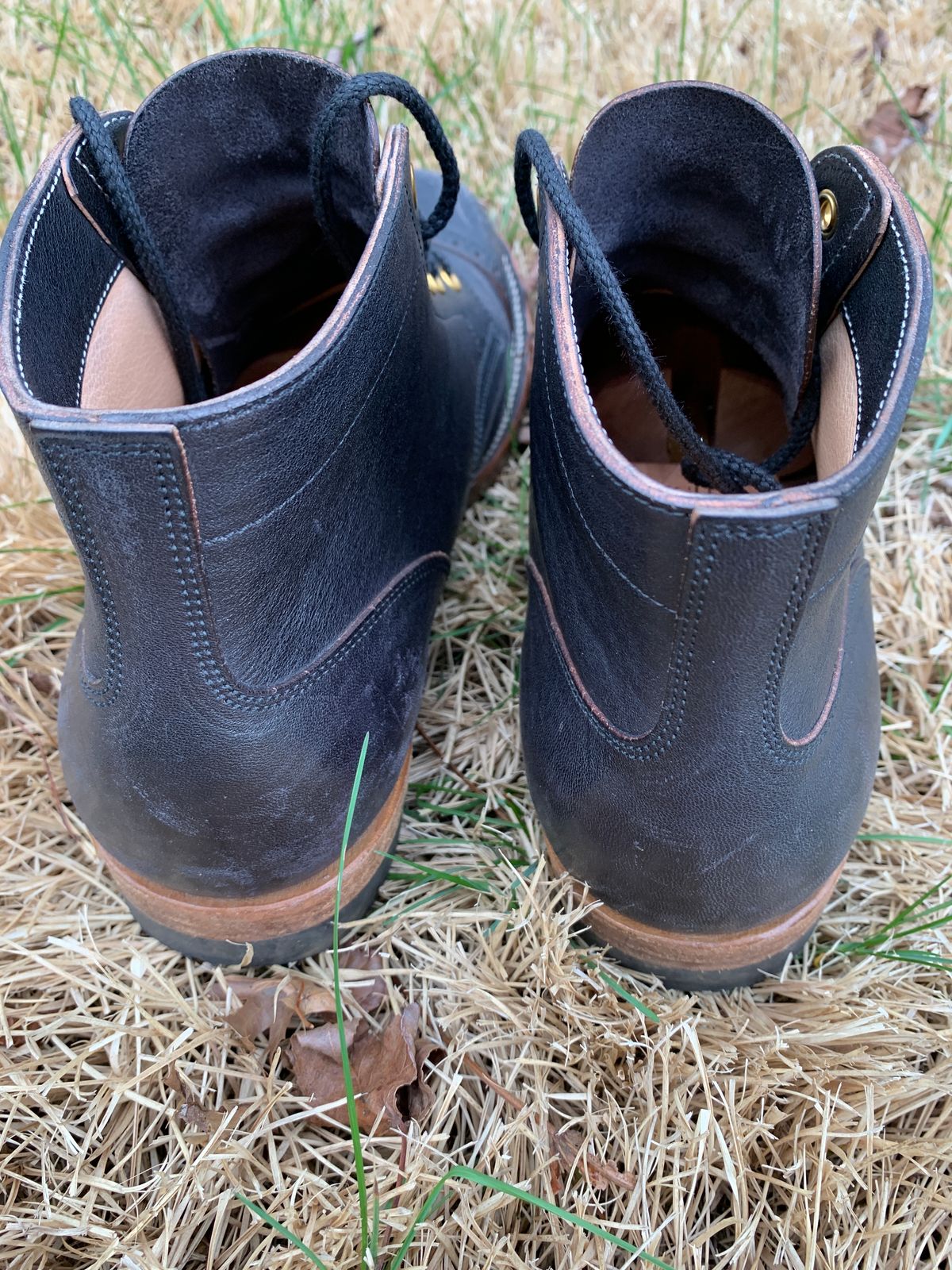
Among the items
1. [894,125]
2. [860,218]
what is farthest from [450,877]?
[894,125]

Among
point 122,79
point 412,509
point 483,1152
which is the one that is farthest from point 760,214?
point 122,79

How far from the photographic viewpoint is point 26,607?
1.51m

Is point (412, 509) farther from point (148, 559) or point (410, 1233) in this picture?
point (410, 1233)

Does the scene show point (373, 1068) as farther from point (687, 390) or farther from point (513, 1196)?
point (687, 390)

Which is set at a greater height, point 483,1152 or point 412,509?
point 412,509

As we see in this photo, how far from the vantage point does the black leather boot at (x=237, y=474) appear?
0.89 m

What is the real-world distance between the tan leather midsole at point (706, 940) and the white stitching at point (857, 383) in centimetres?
48

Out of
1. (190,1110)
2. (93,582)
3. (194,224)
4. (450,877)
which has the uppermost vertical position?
(194,224)

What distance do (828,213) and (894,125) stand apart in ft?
4.19

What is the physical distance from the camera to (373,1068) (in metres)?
1.10

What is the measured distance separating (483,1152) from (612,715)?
1.62ft

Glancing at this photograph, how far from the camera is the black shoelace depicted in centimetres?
109

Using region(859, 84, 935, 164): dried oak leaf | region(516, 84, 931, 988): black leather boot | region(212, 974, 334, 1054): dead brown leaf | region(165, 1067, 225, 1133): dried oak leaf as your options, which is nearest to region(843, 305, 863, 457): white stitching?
region(516, 84, 931, 988): black leather boot

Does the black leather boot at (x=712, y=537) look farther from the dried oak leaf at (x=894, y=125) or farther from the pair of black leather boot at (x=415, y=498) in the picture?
the dried oak leaf at (x=894, y=125)
